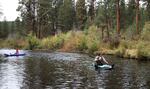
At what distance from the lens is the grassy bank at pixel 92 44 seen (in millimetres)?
48925

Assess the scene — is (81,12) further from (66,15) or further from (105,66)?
(105,66)

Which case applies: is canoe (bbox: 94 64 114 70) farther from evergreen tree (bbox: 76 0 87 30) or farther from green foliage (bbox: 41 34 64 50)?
evergreen tree (bbox: 76 0 87 30)

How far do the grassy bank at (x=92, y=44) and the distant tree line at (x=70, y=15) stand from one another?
455 inches

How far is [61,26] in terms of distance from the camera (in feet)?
373

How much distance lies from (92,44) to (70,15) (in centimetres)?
5298

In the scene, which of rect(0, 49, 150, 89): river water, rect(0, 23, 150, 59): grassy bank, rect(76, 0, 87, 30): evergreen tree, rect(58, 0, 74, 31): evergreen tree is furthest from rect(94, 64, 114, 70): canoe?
rect(76, 0, 87, 30): evergreen tree

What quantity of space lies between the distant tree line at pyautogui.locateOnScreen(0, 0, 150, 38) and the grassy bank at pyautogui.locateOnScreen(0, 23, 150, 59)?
11.5 metres

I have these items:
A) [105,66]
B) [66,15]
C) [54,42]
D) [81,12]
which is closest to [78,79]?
[105,66]

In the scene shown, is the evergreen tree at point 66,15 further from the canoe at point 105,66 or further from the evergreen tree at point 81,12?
the canoe at point 105,66

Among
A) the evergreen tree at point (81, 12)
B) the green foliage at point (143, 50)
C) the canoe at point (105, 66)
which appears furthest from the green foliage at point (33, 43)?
the canoe at point (105, 66)

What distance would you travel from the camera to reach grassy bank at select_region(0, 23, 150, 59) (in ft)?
161

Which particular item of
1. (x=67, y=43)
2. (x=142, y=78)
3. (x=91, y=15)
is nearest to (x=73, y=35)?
(x=67, y=43)

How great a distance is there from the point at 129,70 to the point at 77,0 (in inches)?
3080

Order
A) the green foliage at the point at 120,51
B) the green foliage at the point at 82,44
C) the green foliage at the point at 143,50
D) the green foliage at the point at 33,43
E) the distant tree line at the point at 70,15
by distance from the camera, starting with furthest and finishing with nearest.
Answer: the distant tree line at the point at 70,15
the green foliage at the point at 33,43
the green foliage at the point at 82,44
the green foliage at the point at 120,51
the green foliage at the point at 143,50
